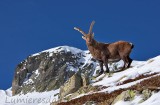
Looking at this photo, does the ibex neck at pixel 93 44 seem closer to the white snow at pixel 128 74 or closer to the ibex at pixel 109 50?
the ibex at pixel 109 50

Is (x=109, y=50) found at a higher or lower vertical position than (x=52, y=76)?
lower

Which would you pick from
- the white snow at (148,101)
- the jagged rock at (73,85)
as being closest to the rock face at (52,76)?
the jagged rock at (73,85)

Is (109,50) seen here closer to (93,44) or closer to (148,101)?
(93,44)

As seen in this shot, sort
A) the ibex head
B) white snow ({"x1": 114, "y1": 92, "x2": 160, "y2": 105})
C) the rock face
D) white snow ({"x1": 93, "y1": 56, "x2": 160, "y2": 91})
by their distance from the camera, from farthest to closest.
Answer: the rock face
the ibex head
white snow ({"x1": 93, "y1": 56, "x2": 160, "y2": 91})
white snow ({"x1": 114, "y1": 92, "x2": 160, "y2": 105})

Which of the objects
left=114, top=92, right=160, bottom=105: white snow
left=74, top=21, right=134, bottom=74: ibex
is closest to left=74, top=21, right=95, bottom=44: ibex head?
left=74, top=21, right=134, bottom=74: ibex

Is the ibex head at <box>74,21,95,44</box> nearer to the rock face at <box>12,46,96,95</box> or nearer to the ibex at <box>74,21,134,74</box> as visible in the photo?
the ibex at <box>74,21,134,74</box>

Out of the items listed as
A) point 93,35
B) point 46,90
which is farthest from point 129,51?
point 46,90

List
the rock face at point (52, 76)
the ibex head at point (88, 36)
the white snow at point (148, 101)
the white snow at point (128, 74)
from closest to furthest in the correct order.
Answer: the white snow at point (148, 101) → the white snow at point (128, 74) → the ibex head at point (88, 36) → the rock face at point (52, 76)

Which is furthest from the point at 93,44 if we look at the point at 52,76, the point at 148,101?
the point at 52,76

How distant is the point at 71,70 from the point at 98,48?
155 m

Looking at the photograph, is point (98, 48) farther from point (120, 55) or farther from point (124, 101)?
point (124, 101)

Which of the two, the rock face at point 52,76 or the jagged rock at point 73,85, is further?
the rock face at point 52,76

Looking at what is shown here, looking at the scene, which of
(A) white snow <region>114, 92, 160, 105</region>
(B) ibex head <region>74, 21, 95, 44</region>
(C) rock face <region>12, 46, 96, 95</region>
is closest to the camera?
(A) white snow <region>114, 92, 160, 105</region>

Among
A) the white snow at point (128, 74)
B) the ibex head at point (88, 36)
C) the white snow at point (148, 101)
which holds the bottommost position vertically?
the white snow at point (148, 101)
